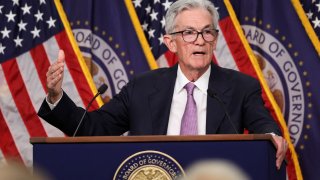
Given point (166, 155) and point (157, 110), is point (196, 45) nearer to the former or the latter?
point (157, 110)

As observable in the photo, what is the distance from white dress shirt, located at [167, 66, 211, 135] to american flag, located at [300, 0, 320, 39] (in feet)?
6.61

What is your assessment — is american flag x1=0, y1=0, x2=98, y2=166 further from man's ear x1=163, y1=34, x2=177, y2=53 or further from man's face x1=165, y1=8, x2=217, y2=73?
man's face x1=165, y1=8, x2=217, y2=73

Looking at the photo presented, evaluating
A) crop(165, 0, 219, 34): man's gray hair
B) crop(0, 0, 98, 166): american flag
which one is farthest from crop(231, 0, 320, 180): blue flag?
crop(165, 0, 219, 34): man's gray hair

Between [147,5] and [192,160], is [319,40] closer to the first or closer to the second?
[147,5]

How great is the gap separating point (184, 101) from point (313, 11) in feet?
7.62

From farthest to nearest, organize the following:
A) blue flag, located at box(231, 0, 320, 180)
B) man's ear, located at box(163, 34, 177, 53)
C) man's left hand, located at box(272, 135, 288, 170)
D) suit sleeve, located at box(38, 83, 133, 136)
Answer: blue flag, located at box(231, 0, 320, 180) < man's ear, located at box(163, 34, 177, 53) < suit sleeve, located at box(38, 83, 133, 136) < man's left hand, located at box(272, 135, 288, 170)

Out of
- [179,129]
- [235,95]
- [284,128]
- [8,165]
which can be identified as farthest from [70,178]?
[284,128]

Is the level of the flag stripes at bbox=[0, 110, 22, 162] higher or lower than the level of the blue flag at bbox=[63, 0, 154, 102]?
lower

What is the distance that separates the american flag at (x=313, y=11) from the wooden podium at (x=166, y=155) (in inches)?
112

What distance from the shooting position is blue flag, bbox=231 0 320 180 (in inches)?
199

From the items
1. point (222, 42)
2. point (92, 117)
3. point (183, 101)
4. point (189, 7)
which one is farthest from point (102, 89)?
point (222, 42)

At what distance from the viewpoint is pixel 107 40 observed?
5.45 m

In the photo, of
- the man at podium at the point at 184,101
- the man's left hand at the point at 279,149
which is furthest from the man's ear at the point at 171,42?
the man's left hand at the point at 279,149

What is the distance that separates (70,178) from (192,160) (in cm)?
48
